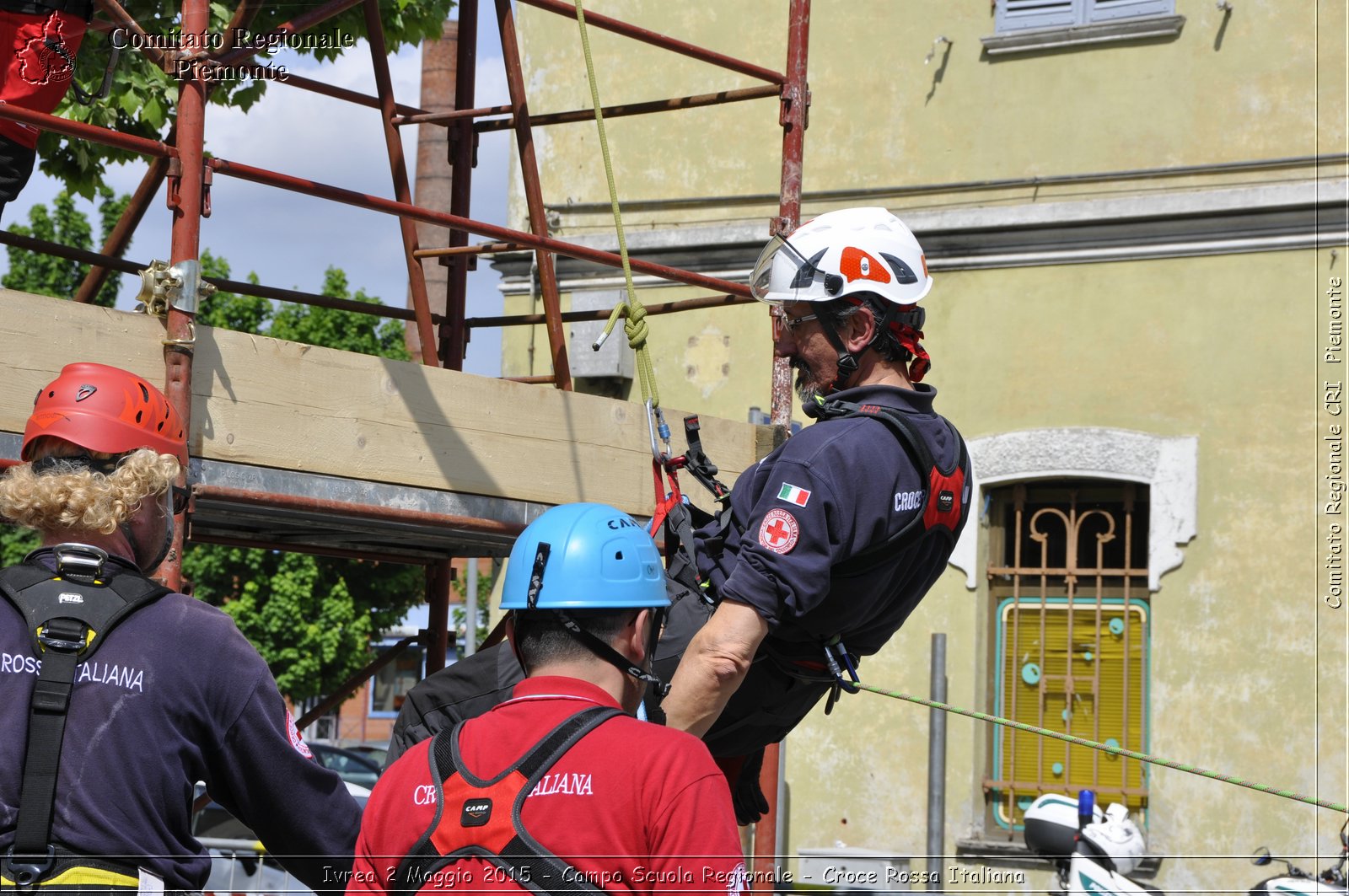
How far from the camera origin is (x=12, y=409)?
3518 mm

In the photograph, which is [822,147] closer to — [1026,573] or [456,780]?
[1026,573]

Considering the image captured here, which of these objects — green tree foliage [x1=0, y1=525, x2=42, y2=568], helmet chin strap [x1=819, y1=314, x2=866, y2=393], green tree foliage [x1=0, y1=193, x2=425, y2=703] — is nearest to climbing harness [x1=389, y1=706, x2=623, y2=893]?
helmet chin strap [x1=819, y1=314, x2=866, y2=393]

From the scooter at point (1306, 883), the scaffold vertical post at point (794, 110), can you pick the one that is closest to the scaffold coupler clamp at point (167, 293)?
the scaffold vertical post at point (794, 110)

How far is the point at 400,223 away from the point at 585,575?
4.49m

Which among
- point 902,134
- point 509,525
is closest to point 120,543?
point 509,525

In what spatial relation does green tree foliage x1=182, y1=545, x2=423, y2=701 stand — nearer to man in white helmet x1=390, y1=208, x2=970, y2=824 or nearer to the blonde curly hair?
man in white helmet x1=390, y1=208, x2=970, y2=824

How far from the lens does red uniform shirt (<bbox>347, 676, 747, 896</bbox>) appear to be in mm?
2207

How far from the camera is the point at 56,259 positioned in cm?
2306

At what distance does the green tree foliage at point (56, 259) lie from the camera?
23203 millimetres

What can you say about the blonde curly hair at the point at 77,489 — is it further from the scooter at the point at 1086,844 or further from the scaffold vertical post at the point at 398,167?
the scooter at the point at 1086,844

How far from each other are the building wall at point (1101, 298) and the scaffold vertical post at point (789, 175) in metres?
4.11

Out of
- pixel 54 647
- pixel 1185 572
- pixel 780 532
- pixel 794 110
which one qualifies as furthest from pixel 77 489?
pixel 1185 572

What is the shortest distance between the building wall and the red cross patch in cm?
669

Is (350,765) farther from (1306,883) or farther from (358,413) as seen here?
(358,413)
